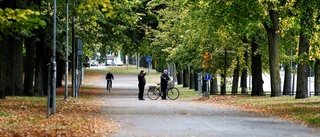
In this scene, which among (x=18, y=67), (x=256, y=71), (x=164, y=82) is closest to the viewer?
(x=18, y=67)

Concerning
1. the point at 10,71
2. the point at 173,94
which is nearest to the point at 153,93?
the point at 173,94

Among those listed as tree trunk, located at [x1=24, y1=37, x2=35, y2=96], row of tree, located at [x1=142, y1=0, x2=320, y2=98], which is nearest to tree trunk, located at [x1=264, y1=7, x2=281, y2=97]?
row of tree, located at [x1=142, y1=0, x2=320, y2=98]

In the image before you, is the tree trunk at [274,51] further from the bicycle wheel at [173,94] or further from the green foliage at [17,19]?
the green foliage at [17,19]

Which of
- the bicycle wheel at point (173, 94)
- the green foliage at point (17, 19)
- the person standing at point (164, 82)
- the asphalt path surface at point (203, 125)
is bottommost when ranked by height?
the asphalt path surface at point (203, 125)

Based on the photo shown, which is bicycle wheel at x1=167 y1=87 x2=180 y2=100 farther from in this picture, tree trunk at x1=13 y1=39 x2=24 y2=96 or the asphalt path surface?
the asphalt path surface

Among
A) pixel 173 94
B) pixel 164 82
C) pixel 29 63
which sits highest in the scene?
pixel 29 63

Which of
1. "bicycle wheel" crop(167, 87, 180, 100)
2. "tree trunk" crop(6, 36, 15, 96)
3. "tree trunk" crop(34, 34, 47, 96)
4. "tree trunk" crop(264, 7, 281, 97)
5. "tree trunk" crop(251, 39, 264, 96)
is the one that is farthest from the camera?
"tree trunk" crop(251, 39, 264, 96)

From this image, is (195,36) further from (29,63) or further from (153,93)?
(29,63)

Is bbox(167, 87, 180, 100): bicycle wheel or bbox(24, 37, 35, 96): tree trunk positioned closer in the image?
bbox(24, 37, 35, 96): tree trunk

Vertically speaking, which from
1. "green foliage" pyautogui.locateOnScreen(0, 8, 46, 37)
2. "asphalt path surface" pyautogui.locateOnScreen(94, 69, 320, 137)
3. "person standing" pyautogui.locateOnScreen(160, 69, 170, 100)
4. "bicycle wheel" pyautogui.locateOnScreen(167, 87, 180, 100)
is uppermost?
"green foliage" pyautogui.locateOnScreen(0, 8, 46, 37)

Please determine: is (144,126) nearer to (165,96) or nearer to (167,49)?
(165,96)

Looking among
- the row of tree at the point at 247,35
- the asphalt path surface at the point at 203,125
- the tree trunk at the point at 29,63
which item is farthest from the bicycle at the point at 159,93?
the asphalt path surface at the point at 203,125

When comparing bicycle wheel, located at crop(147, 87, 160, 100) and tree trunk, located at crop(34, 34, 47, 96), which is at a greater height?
tree trunk, located at crop(34, 34, 47, 96)

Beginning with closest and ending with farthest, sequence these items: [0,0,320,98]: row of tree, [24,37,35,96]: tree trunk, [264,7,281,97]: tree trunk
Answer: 1. [0,0,320,98]: row of tree
2. [264,7,281,97]: tree trunk
3. [24,37,35,96]: tree trunk
